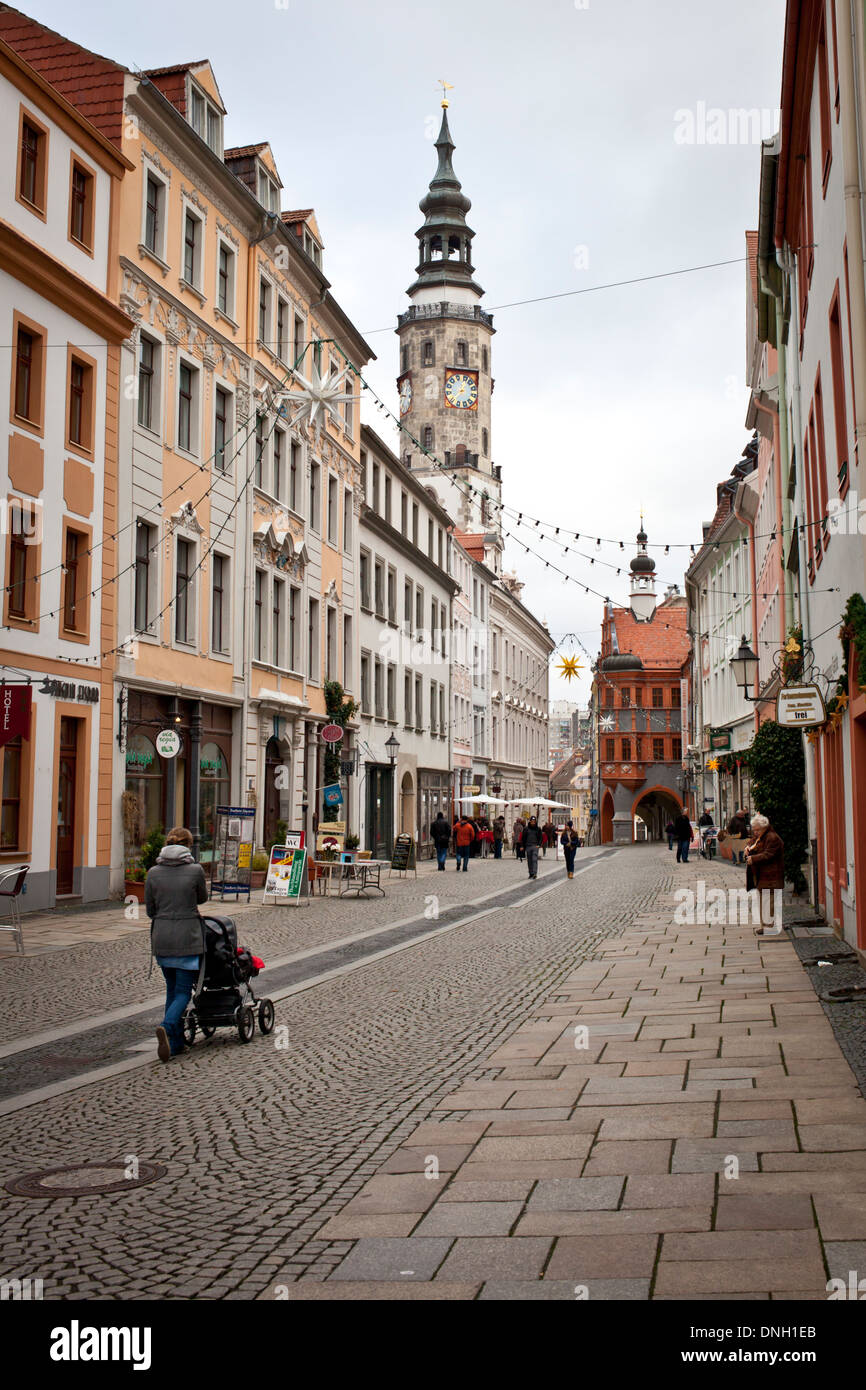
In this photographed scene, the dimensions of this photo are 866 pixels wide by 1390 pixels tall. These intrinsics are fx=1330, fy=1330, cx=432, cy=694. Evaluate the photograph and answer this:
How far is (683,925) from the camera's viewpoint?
62.0 ft

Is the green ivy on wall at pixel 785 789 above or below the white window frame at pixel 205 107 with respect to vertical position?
below

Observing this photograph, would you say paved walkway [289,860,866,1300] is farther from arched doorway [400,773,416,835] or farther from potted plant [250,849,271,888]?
arched doorway [400,773,416,835]

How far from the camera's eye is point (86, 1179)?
6340 millimetres

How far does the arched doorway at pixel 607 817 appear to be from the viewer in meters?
96.7

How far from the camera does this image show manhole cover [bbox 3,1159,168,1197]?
6.13 meters

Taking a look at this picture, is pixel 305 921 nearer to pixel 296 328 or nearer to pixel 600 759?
pixel 296 328

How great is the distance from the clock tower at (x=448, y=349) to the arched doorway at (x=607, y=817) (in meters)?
24.7

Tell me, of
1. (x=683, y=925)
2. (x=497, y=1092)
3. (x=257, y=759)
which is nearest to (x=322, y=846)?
(x=257, y=759)

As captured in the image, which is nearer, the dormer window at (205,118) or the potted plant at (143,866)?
the potted plant at (143,866)

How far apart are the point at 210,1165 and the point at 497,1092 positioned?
2.11 meters

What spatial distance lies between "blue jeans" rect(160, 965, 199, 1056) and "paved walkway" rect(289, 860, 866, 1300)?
7.45 feet

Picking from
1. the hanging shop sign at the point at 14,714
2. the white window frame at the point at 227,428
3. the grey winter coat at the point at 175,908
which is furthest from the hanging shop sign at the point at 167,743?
the grey winter coat at the point at 175,908

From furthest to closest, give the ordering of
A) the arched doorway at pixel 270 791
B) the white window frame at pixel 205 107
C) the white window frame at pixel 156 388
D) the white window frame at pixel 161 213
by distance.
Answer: the arched doorway at pixel 270 791 → the white window frame at pixel 205 107 → the white window frame at pixel 156 388 → the white window frame at pixel 161 213

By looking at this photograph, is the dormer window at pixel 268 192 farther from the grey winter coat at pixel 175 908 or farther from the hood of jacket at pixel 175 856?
the grey winter coat at pixel 175 908
